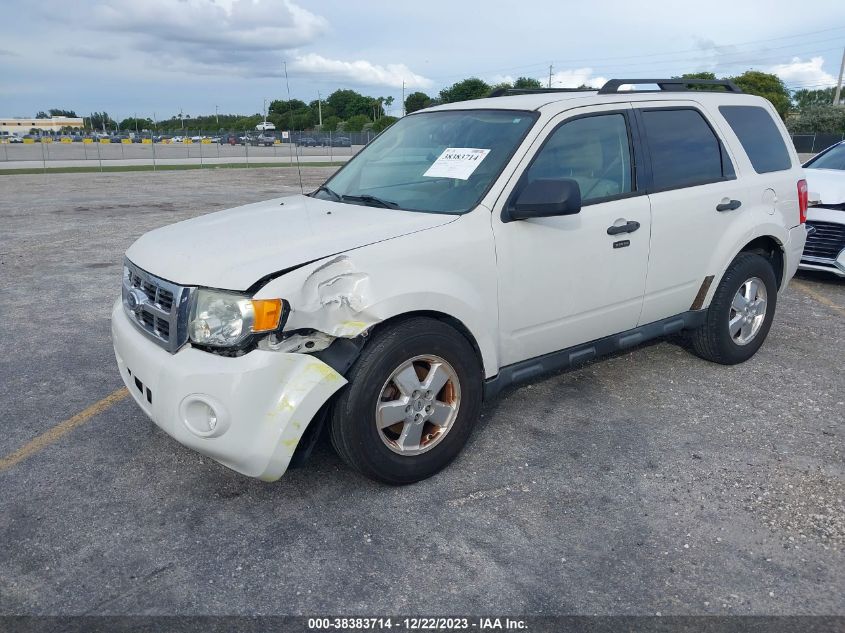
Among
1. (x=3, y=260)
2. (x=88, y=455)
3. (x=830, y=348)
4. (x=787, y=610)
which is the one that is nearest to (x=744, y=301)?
(x=830, y=348)

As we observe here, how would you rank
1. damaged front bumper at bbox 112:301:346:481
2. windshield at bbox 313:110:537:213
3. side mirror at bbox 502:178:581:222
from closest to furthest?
damaged front bumper at bbox 112:301:346:481 < side mirror at bbox 502:178:581:222 < windshield at bbox 313:110:537:213

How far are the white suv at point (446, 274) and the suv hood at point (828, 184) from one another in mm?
2927

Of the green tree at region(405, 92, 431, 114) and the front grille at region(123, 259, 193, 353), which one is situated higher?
the green tree at region(405, 92, 431, 114)

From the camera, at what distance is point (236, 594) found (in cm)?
271

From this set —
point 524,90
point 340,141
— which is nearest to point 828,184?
point 524,90

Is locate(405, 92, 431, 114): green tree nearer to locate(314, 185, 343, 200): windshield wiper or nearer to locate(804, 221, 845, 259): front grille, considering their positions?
locate(314, 185, 343, 200): windshield wiper

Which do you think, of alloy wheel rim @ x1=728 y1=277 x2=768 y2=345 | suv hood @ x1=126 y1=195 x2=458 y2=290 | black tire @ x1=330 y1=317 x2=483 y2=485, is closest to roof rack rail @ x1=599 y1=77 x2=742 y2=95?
alloy wheel rim @ x1=728 y1=277 x2=768 y2=345

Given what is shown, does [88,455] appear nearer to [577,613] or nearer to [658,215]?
[577,613]

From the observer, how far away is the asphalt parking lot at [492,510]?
2717 millimetres

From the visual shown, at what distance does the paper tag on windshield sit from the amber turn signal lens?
4.40 ft

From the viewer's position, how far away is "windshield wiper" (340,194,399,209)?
379 cm

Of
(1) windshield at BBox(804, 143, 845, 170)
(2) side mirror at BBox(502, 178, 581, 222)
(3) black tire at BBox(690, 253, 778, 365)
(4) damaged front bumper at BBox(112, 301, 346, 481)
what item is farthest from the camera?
(1) windshield at BBox(804, 143, 845, 170)

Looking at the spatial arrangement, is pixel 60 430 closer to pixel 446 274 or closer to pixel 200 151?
pixel 446 274

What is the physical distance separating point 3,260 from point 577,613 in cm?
893
